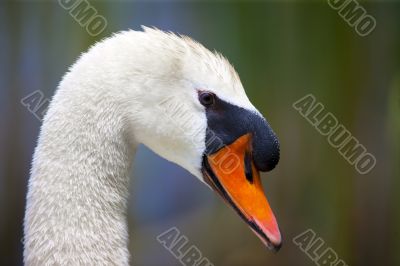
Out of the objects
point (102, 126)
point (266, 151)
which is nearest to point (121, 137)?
point (102, 126)

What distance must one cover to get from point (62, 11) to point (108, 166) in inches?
81.6

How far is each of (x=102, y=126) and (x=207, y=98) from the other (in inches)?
7.8

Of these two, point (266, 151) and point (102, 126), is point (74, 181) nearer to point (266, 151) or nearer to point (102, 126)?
point (102, 126)

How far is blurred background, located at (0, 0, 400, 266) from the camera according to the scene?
3.04 m

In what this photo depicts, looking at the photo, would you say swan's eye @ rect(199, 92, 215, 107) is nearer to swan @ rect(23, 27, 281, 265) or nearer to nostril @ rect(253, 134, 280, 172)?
swan @ rect(23, 27, 281, 265)

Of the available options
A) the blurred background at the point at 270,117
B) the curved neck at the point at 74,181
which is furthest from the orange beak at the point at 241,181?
the blurred background at the point at 270,117

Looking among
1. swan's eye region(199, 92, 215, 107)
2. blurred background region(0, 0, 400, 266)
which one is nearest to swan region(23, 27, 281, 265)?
swan's eye region(199, 92, 215, 107)

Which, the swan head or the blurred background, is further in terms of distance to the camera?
the blurred background

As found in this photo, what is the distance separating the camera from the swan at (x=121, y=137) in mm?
1170

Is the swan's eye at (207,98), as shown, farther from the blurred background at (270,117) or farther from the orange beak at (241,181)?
the blurred background at (270,117)

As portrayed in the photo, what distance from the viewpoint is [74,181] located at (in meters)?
1.17

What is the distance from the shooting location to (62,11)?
3105mm

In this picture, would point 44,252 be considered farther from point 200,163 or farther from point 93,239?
point 200,163

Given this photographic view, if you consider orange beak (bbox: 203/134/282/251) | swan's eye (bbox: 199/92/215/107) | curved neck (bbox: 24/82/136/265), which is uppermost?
swan's eye (bbox: 199/92/215/107)
